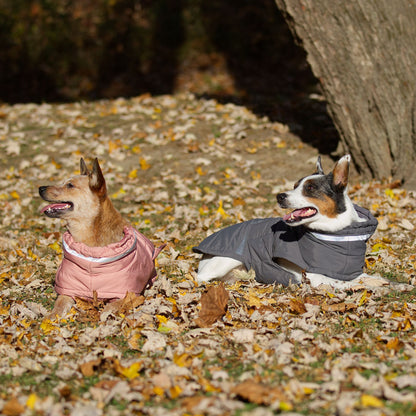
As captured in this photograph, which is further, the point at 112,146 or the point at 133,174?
the point at 112,146

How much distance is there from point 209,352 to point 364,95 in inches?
260

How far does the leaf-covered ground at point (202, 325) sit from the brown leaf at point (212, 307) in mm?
12

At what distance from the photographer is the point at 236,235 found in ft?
21.9

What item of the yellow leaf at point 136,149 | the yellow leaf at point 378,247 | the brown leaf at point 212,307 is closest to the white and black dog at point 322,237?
the brown leaf at point 212,307

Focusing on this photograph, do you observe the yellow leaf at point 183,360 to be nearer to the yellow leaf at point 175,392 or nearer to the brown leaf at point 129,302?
the yellow leaf at point 175,392

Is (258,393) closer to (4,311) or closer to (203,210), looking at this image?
(4,311)

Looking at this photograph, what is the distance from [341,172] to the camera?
5816 mm

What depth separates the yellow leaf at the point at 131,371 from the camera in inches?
168

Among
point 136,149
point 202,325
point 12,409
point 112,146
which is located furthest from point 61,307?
point 112,146

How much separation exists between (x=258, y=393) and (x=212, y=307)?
1558 millimetres

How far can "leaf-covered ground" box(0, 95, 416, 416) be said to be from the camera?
3895mm

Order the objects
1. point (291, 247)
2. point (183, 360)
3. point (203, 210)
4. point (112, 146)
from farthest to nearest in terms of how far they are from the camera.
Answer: point (112, 146) < point (203, 210) < point (291, 247) < point (183, 360)

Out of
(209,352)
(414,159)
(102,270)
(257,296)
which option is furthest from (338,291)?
(414,159)

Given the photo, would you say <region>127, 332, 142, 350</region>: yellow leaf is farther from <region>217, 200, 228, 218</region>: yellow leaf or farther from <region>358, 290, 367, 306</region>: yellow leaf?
<region>217, 200, 228, 218</region>: yellow leaf
